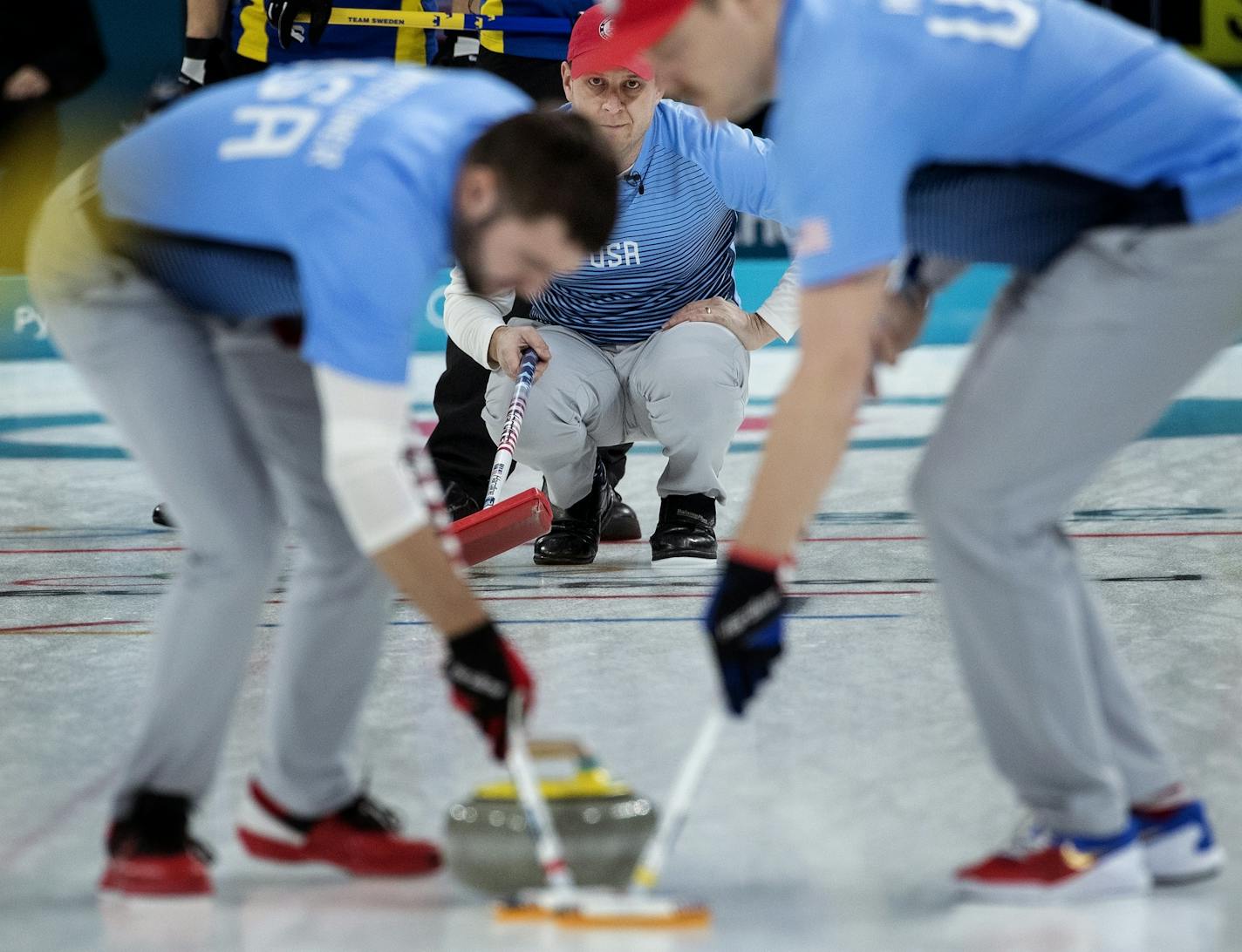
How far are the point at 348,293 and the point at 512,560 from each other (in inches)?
94.7

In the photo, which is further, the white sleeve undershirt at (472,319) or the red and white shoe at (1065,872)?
the white sleeve undershirt at (472,319)

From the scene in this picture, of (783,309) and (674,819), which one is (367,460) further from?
(783,309)

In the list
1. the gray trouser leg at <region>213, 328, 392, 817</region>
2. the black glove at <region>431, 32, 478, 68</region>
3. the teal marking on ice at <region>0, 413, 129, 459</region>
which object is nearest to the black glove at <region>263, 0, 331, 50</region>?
the black glove at <region>431, 32, 478, 68</region>

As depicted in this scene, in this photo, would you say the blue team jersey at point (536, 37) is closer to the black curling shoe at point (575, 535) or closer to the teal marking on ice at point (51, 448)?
the black curling shoe at point (575, 535)

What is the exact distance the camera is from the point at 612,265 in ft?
12.8

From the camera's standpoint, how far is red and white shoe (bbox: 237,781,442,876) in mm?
2014

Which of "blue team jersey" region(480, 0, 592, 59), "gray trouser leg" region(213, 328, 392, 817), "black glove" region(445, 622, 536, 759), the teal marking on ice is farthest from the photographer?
the teal marking on ice

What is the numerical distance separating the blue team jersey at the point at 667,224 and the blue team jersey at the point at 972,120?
6.65 ft

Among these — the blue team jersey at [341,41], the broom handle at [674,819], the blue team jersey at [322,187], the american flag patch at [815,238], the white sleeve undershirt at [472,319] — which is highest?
the american flag patch at [815,238]

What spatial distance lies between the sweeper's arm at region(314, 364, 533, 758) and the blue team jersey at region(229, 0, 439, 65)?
11.1 ft

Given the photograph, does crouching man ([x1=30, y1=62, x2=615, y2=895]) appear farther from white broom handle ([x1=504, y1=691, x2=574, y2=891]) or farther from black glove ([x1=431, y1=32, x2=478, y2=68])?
black glove ([x1=431, y1=32, x2=478, y2=68])

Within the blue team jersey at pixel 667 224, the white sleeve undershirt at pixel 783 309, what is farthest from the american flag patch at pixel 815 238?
the white sleeve undershirt at pixel 783 309

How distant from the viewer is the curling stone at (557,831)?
187 cm

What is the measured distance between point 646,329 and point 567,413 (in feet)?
1.06
